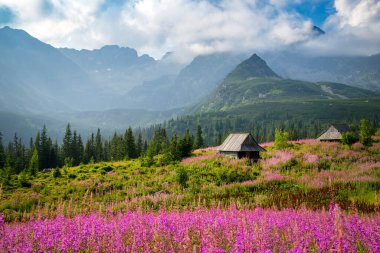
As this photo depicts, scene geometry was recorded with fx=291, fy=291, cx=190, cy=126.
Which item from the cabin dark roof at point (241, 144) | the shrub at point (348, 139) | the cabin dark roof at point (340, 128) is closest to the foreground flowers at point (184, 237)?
the cabin dark roof at point (241, 144)

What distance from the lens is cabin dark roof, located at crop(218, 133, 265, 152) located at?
3788 centimetres

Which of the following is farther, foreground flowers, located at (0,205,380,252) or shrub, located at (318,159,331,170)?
shrub, located at (318,159,331,170)

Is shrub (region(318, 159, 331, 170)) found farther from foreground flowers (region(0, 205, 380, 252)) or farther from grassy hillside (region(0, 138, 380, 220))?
foreground flowers (region(0, 205, 380, 252))

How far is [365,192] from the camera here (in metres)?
17.9

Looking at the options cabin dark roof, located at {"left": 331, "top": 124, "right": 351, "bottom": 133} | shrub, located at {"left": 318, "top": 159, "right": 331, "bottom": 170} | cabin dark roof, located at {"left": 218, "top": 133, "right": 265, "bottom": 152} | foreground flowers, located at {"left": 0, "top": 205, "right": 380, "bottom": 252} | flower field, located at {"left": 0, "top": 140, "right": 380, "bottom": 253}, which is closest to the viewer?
foreground flowers, located at {"left": 0, "top": 205, "right": 380, "bottom": 252}

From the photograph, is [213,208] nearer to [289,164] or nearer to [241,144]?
[289,164]

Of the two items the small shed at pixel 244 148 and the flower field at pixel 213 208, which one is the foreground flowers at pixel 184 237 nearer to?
the flower field at pixel 213 208

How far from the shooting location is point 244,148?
3756 cm

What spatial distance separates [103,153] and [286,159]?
269ft

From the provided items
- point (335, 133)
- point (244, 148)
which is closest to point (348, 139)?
point (335, 133)

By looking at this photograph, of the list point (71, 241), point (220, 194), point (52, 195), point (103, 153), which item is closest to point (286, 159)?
point (220, 194)

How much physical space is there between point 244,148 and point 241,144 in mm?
758

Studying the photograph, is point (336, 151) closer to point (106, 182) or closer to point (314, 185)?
point (314, 185)

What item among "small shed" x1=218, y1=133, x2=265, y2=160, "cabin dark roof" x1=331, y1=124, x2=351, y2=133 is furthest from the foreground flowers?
"cabin dark roof" x1=331, y1=124, x2=351, y2=133
